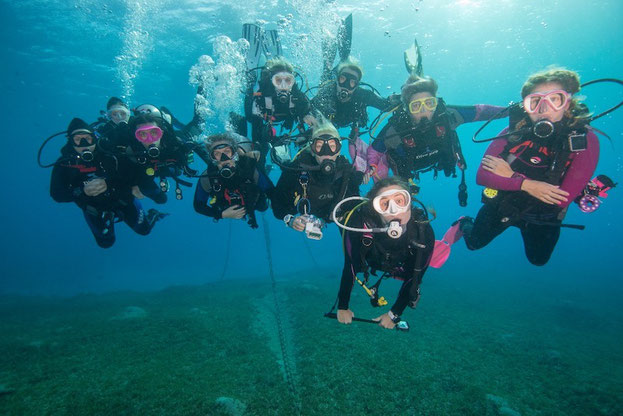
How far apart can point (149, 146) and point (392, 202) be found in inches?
213

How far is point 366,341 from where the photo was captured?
6.25 metres

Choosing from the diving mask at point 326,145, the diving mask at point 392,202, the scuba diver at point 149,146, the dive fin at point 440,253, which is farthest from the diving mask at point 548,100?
the scuba diver at point 149,146

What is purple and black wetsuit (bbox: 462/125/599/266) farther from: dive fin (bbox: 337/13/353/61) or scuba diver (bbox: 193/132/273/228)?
dive fin (bbox: 337/13/353/61)

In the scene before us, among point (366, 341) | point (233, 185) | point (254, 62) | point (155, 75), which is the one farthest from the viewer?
point (155, 75)

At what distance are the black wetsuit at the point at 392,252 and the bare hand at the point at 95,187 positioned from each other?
547cm

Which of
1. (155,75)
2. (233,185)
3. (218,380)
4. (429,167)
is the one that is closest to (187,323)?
(218,380)

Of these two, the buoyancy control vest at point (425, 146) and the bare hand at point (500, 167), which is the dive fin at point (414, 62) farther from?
the bare hand at point (500, 167)

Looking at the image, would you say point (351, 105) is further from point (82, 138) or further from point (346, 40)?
point (82, 138)

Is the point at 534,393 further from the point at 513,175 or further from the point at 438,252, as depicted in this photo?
the point at 513,175

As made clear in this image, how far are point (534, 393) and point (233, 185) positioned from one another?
6.74 m

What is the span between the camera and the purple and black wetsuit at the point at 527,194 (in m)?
3.85

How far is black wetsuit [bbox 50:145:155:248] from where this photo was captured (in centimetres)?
595

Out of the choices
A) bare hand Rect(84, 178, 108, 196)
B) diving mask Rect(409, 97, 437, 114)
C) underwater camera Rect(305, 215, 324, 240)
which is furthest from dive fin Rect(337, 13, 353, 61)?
bare hand Rect(84, 178, 108, 196)

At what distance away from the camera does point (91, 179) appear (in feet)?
19.4
